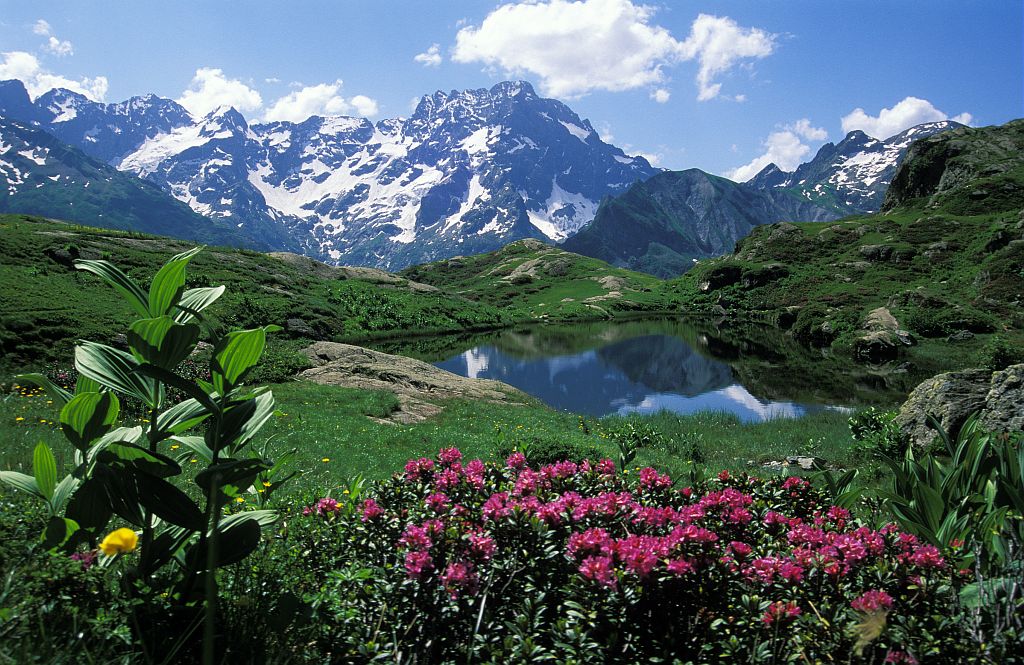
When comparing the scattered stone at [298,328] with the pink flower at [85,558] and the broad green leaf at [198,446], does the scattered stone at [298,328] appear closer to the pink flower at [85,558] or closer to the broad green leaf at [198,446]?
the pink flower at [85,558]

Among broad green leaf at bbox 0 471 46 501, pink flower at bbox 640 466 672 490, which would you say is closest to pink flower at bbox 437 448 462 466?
pink flower at bbox 640 466 672 490

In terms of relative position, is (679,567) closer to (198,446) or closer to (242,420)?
(242,420)

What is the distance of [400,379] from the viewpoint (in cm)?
2889

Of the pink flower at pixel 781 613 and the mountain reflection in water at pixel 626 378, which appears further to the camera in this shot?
the mountain reflection in water at pixel 626 378

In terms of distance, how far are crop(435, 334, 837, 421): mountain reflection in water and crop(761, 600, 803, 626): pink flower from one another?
1059 inches

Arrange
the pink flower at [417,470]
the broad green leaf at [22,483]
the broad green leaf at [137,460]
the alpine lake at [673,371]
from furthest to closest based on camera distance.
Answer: the alpine lake at [673,371]
the pink flower at [417,470]
the broad green leaf at [22,483]
the broad green leaf at [137,460]

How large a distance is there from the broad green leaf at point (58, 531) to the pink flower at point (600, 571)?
322 cm

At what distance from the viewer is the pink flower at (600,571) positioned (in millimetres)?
3287

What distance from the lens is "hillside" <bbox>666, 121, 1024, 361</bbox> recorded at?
5306cm

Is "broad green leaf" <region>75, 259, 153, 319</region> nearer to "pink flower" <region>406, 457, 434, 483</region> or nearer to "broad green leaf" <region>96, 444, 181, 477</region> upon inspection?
"broad green leaf" <region>96, 444, 181, 477</region>

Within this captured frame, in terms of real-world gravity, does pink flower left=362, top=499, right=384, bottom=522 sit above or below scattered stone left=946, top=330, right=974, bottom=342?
below

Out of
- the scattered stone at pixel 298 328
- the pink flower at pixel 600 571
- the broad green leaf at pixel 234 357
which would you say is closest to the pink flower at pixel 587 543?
the pink flower at pixel 600 571

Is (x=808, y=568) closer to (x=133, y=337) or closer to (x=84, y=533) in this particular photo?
(x=133, y=337)

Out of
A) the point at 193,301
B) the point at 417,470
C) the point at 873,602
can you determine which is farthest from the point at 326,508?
the point at 873,602
